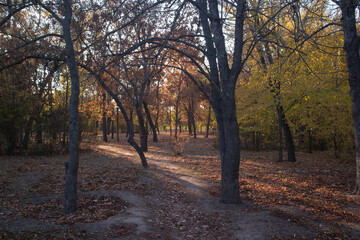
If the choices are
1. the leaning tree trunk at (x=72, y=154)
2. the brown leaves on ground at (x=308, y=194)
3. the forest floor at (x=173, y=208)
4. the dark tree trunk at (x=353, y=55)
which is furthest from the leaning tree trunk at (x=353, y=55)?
the leaning tree trunk at (x=72, y=154)

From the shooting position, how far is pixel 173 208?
6.16 m

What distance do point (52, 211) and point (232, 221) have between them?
392 centimetres

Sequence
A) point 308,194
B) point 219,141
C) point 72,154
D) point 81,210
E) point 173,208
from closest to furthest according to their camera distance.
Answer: point 72,154 → point 81,210 → point 173,208 → point 308,194 → point 219,141

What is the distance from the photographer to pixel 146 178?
902 cm

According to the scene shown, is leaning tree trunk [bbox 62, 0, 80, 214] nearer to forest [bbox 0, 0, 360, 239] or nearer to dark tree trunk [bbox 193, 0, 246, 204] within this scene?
forest [bbox 0, 0, 360, 239]

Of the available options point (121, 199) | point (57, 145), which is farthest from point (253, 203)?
point (57, 145)

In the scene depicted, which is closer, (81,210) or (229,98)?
(81,210)

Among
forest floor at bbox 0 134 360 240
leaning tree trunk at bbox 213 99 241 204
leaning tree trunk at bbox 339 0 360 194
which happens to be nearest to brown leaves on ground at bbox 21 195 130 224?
forest floor at bbox 0 134 360 240

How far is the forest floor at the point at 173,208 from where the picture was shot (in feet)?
14.5

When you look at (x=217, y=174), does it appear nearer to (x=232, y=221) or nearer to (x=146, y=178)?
(x=146, y=178)

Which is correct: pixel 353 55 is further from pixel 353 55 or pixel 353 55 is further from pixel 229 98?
pixel 229 98

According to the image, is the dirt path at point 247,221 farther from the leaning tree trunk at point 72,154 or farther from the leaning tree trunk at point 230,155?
the leaning tree trunk at point 72,154

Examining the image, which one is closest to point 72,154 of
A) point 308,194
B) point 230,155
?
point 230,155

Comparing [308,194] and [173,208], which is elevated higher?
[308,194]
